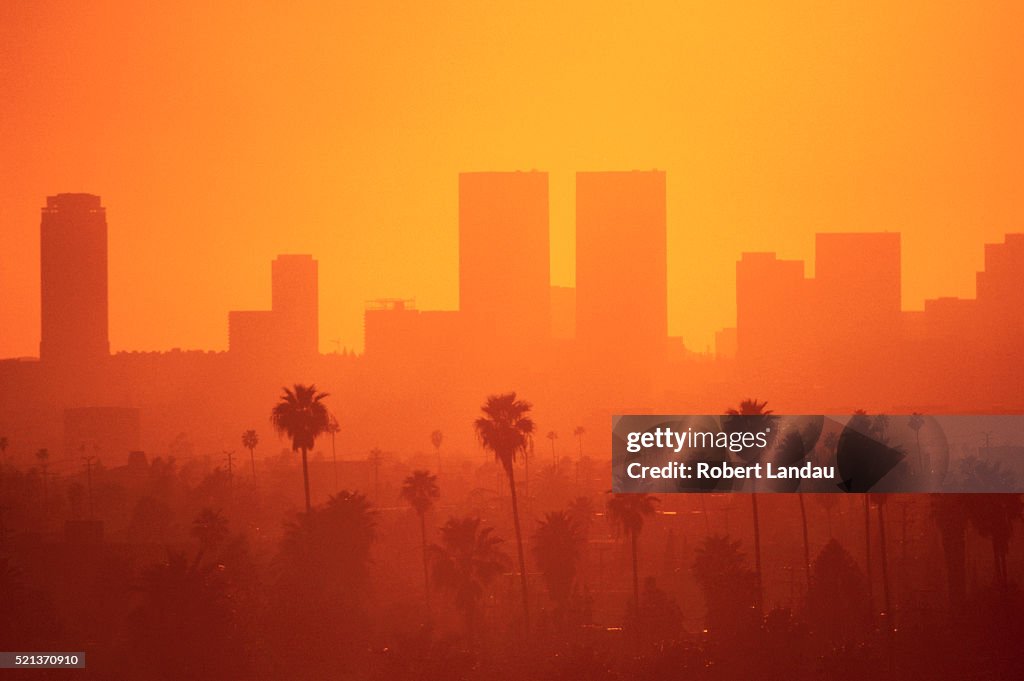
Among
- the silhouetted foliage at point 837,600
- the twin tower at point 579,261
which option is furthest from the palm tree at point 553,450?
the silhouetted foliage at point 837,600

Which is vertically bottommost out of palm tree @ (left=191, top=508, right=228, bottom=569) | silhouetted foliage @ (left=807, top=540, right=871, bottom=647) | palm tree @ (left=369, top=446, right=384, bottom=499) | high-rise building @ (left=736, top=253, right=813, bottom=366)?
silhouetted foliage @ (left=807, top=540, right=871, bottom=647)

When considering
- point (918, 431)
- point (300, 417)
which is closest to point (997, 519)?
point (918, 431)

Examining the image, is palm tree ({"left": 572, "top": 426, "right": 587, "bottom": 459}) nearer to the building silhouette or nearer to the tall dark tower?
the building silhouette

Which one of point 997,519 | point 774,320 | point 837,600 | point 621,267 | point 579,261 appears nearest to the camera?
point 997,519

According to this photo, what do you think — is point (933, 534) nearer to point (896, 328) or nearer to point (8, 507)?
point (896, 328)

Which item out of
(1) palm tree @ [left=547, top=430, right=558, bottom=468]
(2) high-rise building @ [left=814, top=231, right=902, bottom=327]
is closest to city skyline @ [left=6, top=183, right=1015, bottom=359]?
(2) high-rise building @ [left=814, top=231, right=902, bottom=327]

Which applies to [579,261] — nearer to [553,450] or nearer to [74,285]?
[553,450]
